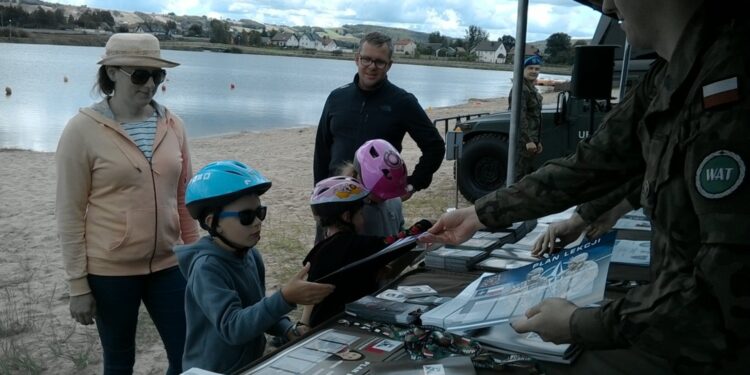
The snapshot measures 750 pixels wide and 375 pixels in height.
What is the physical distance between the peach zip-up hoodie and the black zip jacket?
47.7 inches

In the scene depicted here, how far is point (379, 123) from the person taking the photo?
3799 mm

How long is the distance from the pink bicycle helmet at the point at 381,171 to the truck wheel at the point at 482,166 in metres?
5.48

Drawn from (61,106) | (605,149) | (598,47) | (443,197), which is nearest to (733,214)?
(605,149)

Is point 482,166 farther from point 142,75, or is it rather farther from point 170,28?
point 170,28

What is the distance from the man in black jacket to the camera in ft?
12.4

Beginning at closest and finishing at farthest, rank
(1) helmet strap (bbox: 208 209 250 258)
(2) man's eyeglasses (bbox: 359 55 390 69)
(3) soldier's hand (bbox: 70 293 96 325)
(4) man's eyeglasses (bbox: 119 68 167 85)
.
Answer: (1) helmet strap (bbox: 208 209 250 258) < (3) soldier's hand (bbox: 70 293 96 325) < (4) man's eyeglasses (bbox: 119 68 167 85) < (2) man's eyeglasses (bbox: 359 55 390 69)

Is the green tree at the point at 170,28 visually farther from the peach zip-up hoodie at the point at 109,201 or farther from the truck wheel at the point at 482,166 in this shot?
the peach zip-up hoodie at the point at 109,201

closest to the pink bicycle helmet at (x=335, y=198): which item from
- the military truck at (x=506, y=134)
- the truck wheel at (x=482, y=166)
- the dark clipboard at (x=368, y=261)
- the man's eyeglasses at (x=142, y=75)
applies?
the dark clipboard at (x=368, y=261)

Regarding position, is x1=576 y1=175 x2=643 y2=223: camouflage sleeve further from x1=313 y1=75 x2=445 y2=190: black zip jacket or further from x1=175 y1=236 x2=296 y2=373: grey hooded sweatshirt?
x1=313 y1=75 x2=445 y2=190: black zip jacket

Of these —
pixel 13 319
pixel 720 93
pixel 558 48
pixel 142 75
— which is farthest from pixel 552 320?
pixel 558 48

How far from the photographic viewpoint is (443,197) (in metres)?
9.71

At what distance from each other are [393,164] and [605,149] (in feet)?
4.59

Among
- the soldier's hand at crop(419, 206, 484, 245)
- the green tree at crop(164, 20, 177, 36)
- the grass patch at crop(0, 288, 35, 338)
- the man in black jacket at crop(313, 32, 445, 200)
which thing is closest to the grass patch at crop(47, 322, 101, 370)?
the grass patch at crop(0, 288, 35, 338)

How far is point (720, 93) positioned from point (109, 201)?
2.42m
